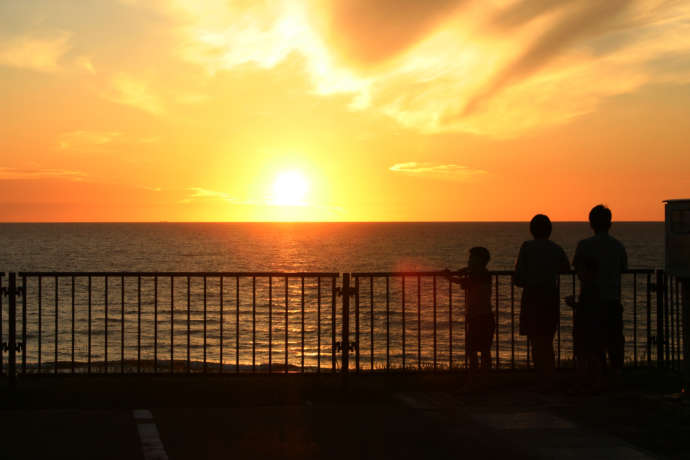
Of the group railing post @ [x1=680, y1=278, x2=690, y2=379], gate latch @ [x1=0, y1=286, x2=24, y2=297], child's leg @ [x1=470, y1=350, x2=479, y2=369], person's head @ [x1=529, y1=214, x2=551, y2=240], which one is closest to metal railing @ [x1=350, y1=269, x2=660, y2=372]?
child's leg @ [x1=470, y1=350, x2=479, y2=369]

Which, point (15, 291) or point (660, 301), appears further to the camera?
point (660, 301)

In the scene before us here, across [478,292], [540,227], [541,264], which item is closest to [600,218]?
[540,227]

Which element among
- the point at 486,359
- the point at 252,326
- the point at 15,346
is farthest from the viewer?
the point at 252,326

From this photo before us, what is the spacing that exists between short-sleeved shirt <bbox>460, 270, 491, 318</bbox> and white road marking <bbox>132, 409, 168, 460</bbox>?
3.72m

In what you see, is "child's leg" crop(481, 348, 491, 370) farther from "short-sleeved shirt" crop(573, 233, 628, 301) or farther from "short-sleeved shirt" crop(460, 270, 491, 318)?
"short-sleeved shirt" crop(573, 233, 628, 301)

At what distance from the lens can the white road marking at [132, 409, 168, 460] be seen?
19.2 feet

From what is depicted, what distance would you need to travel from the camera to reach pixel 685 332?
26.0 ft

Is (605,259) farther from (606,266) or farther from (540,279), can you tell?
(540,279)

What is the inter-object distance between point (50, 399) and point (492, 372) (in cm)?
Answer: 548

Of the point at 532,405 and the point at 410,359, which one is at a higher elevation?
the point at 532,405

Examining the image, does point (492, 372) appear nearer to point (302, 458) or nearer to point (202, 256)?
point (302, 458)

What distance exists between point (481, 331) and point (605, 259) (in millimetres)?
1616

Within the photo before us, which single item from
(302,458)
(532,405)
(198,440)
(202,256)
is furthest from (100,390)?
(202,256)

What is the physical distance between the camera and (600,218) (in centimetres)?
818
